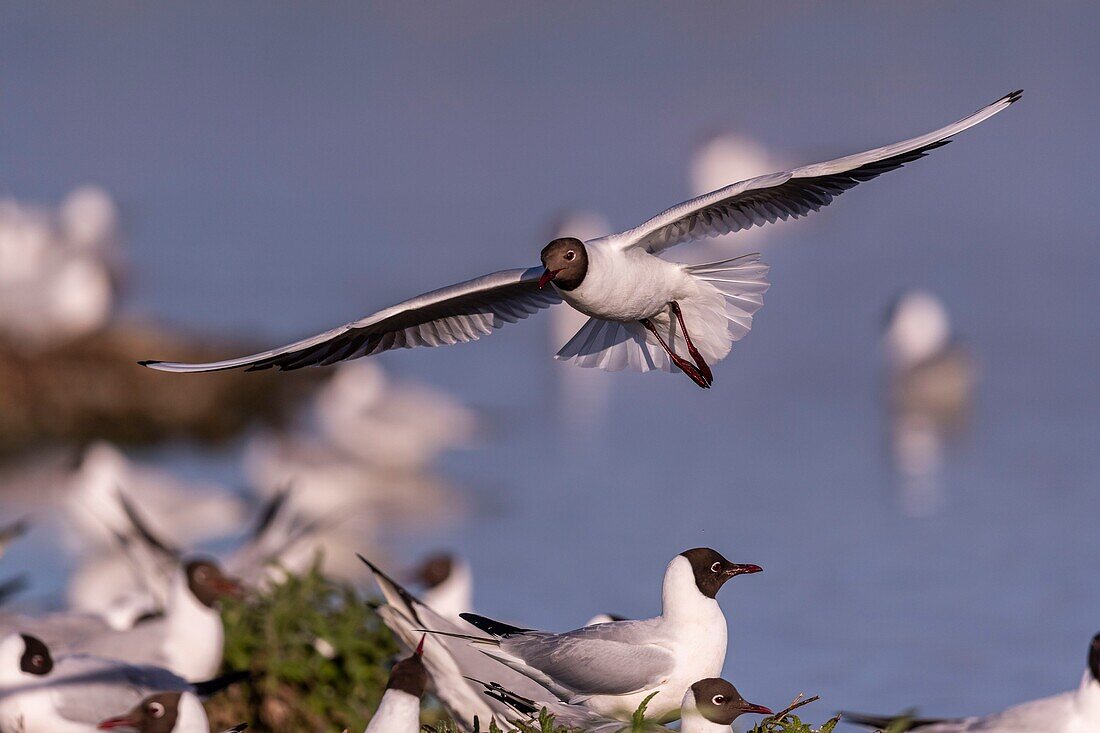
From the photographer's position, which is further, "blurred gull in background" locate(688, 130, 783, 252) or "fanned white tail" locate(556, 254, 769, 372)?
"blurred gull in background" locate(688, 130, 783, 252)

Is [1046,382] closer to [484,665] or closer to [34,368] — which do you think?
[34,368]

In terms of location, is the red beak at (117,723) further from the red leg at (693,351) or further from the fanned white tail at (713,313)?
the red leg at (693,351)

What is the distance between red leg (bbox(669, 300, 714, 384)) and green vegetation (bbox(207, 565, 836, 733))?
59.5 inches

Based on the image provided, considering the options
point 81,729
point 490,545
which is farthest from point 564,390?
point 81,729

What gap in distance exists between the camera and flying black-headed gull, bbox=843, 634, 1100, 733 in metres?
5.06

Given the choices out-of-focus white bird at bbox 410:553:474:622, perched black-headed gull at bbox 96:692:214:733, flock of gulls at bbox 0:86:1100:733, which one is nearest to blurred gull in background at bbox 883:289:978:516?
out-of-focus white bird at bbox 410:553:474:622

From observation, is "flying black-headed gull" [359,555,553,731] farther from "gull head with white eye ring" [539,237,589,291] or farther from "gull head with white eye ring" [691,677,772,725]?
"gull head with white eye ring" [539,237,589,291]

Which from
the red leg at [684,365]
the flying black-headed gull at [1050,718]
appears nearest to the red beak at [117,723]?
the red leg at [684,365]

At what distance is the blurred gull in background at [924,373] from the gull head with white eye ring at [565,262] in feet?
28.1

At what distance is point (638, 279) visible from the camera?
5555 millimetres

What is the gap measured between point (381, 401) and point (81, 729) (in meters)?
8.08

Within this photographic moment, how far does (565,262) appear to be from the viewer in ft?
17.5

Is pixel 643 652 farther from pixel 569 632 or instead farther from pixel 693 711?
pixel 693 711

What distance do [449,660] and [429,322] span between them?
1255 mm
